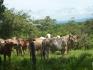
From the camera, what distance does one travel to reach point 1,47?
19.1m

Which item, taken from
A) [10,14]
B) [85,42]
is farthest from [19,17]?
[85,42]

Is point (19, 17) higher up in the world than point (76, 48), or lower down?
higher up

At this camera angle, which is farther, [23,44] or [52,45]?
[23,44]

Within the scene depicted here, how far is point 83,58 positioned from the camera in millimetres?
15469

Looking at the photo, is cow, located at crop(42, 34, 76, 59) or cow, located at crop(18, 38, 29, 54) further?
cow, located at crop(18, 38, 29, 54)

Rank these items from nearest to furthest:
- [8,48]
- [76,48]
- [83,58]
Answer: [83,58]
[8,48]
[76,48]

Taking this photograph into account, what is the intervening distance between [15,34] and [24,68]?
806 inches

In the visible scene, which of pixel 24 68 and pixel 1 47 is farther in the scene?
pixel 1 47

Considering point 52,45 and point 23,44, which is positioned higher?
point 52,45

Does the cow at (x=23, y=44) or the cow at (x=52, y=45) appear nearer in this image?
the cow at (x=52, y=45)

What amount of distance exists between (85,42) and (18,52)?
9014mm

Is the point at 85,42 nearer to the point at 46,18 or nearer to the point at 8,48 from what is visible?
the point at 8,48

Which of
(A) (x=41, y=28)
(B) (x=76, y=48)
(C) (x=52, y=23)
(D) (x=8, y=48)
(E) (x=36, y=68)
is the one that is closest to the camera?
(E) (x=36, y=68)

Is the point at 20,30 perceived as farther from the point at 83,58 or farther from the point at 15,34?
the point at 83,58
